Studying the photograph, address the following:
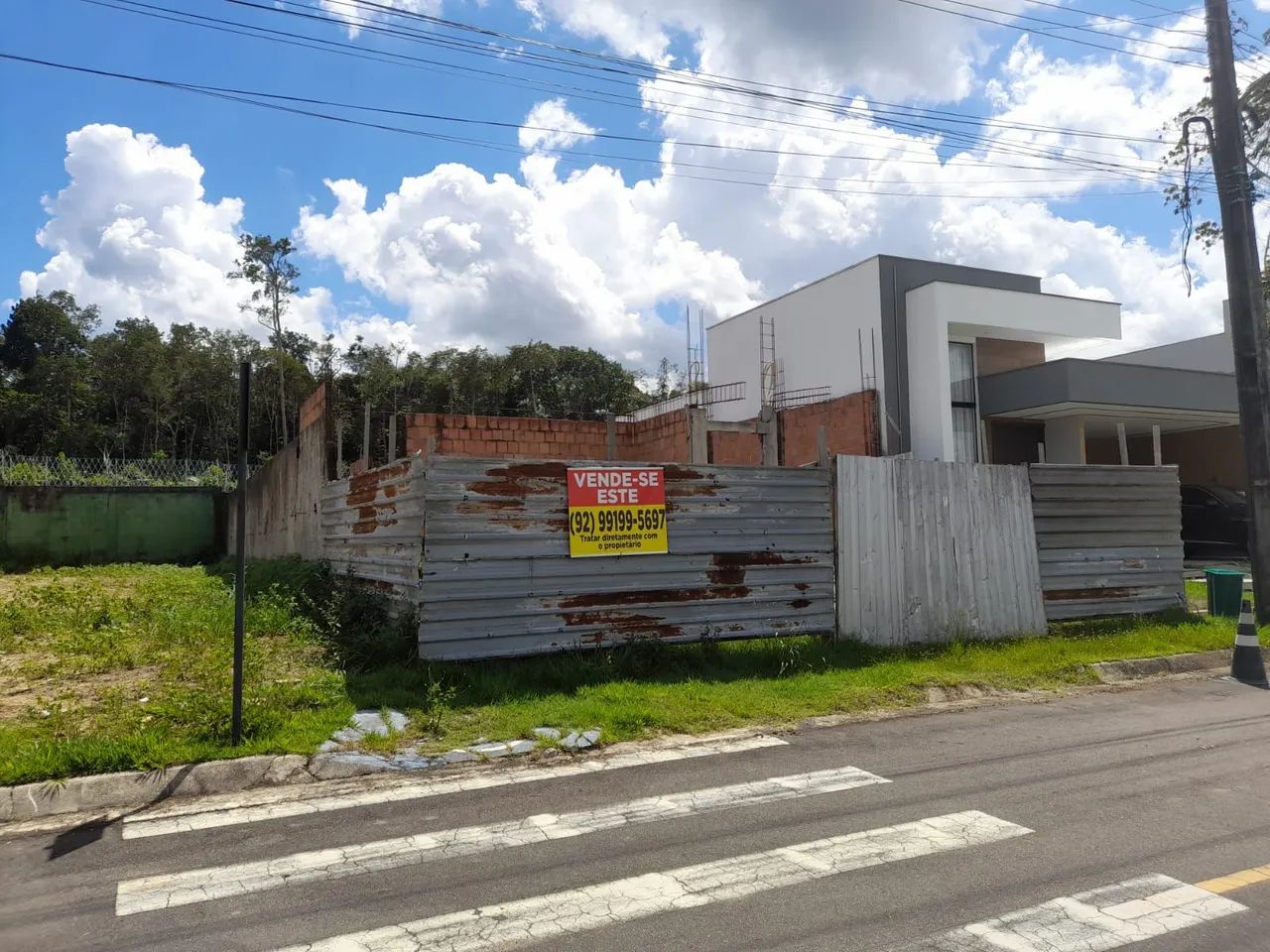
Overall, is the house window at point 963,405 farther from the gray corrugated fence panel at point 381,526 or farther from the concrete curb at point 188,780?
the concrete curb at point 188,780

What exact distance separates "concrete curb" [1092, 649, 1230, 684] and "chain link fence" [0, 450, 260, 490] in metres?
20.1

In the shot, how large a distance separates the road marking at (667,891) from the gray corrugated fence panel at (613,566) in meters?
3.86

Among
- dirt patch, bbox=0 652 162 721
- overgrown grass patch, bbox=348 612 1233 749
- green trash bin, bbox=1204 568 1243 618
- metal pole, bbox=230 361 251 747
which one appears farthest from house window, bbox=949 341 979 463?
metal pole, bbox=230 361 251 747

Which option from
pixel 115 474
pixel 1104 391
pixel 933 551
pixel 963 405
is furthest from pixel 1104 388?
pixel 115 474

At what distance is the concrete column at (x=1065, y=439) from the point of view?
2230 cm

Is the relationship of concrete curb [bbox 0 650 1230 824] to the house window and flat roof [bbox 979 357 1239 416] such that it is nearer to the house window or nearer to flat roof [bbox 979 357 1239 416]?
flat roof [bbox 979 357 1239 416]

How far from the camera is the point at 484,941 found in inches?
127

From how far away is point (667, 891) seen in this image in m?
3.67

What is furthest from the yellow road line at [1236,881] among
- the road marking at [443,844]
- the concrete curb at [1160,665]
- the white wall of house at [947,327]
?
the white wall of house at [947,327]

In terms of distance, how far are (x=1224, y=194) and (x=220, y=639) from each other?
A: 13.3 meters

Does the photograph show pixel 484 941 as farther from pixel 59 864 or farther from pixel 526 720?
pixel 526 720

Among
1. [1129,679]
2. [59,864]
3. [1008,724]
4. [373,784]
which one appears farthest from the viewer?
[1129,679]

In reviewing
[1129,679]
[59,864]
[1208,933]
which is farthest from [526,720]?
Result: [1129,679]

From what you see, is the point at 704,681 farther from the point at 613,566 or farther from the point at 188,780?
the point at 188,780
